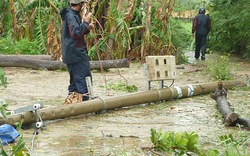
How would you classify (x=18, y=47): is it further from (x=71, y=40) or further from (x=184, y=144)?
(x=184, y=144)

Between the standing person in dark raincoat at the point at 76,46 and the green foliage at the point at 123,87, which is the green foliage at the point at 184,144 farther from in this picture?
the green foliage at the point at 123,87

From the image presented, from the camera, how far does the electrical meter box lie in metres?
11.6

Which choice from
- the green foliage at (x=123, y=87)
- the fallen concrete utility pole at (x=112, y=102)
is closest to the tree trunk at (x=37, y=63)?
the green foliage at (x=123, y=87)

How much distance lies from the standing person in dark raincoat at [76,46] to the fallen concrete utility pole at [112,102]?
45cm

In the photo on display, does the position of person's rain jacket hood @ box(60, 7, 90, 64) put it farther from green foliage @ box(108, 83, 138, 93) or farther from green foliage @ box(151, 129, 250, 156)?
green foliage @ box(151, 129, 250, 156)

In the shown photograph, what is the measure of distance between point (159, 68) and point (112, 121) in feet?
7.50

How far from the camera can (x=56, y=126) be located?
901 centimetres

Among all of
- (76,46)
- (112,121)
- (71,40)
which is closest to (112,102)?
(112,121)

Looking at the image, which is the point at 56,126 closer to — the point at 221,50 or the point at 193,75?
the point at 193,75

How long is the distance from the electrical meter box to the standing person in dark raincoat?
1551 mm

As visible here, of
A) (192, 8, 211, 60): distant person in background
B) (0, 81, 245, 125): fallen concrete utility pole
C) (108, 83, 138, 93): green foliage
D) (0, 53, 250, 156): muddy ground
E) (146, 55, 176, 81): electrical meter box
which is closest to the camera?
(0, 53, 250, 156): muddy ground

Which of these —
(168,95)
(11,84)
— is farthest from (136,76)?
(168,95)

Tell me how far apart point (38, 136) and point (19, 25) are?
624 inches

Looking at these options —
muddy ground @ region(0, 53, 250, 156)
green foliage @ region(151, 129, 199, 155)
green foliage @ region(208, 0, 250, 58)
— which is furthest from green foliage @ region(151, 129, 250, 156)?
green foliage @ region(208, 0, 250, 58)
